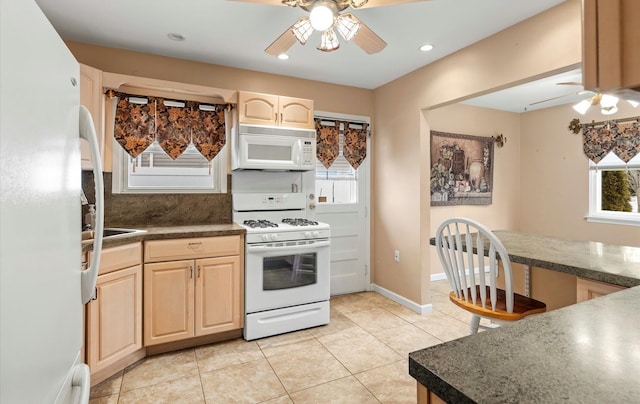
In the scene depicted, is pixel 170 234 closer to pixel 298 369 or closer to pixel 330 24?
pixel 298 369

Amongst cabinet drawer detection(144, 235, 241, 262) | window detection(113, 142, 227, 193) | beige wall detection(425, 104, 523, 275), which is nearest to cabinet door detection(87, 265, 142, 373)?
cabinet drawer detection(144, 235, 241, 262)

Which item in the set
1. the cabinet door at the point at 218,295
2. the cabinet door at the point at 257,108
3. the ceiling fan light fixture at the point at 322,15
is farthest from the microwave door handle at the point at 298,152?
the ceiling fan light fixture at the point at 322,15

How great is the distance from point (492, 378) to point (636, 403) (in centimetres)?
19

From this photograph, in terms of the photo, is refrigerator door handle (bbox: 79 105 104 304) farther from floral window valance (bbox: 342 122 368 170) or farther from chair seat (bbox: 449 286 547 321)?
floral window valance (bbox: 342 122 368 170)

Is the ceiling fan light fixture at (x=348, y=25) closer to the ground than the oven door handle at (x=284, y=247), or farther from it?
farther from it

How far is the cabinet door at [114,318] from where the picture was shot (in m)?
2.06

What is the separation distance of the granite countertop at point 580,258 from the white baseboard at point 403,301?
152 cm

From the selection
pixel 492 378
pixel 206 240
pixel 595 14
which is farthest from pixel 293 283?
pixel 595 14

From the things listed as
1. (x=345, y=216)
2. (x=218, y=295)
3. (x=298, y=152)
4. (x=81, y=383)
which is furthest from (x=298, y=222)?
(x=81, y=383)

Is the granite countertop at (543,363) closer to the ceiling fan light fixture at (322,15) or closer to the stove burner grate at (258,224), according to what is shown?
the ceiling fan light fixture at (322,15)

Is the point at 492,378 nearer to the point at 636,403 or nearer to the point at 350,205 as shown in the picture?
the point at 636,403

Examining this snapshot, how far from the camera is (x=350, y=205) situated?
3984 mm

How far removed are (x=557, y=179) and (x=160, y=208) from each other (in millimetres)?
5223

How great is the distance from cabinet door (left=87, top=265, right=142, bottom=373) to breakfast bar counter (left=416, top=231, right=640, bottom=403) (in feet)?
7.15
